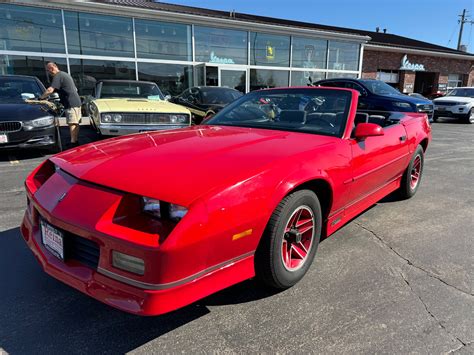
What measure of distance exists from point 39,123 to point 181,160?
5.10m

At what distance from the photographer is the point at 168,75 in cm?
1512

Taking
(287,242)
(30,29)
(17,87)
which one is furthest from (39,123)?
(30,29)

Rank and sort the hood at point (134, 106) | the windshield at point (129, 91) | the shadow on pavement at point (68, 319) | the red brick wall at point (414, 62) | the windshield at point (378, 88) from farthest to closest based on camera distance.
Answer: the red brick wall at point (414, 62), the windshield at point (378, 88), the windshield at point (129, 91), the hood at point (134, 106), the shadow on pavement at point (68, 319)

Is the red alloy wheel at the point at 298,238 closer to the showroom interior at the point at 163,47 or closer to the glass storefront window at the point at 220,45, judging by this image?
the showroom interior at the point at 163,47

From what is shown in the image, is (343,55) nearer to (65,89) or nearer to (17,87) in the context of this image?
(65,89)

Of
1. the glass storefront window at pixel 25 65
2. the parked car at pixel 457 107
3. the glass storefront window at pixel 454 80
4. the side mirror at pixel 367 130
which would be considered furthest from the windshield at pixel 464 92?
the glass storefront window at pixel 25 65

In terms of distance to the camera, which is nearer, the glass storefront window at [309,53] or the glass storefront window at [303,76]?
the glass storefront window at [309,53]

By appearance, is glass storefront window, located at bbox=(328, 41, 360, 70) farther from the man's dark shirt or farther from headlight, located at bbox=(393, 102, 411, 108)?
the man's dark shirt

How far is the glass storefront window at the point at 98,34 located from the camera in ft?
42.2

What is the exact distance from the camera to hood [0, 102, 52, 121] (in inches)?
231

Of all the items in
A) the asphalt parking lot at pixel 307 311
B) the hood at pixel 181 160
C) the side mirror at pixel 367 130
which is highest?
the side mirror at pixel 367 130

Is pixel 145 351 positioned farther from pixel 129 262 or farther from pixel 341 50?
pixel 341 50

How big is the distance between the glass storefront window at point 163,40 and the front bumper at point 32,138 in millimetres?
9080

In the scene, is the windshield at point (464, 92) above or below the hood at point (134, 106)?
above
